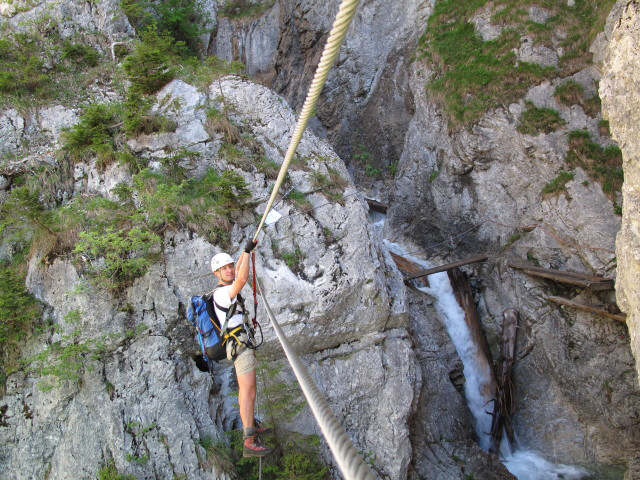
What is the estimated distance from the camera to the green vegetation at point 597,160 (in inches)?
371

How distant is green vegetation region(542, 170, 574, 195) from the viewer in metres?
10.1

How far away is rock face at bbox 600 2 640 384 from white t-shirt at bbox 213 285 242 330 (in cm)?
493

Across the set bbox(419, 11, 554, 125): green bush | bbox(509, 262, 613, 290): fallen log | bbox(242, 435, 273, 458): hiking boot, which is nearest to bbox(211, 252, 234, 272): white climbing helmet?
bbox(242, 435, 273, 458): hiking boot

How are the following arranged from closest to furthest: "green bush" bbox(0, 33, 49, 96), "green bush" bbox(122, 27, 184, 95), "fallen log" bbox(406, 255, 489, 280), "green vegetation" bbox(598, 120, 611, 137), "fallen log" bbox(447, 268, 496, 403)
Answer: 1. "green bush" bbox(122, 27, 184, 95)
2. "green bush" bbox(0, 33, 49, 96)
3. "fallen log" bbox(447, 268, 496, 403)
4. "green vegetation" bbox(598, 120, 611, 137)
5. "fallen log" bbox(406, 255, 489, 280)

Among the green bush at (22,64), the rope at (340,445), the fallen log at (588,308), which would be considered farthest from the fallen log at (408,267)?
the green bush at (22,64)

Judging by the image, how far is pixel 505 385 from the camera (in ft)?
32.1

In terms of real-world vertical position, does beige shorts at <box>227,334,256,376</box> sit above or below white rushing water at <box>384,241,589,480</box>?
above

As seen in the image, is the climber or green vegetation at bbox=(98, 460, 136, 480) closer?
the climber

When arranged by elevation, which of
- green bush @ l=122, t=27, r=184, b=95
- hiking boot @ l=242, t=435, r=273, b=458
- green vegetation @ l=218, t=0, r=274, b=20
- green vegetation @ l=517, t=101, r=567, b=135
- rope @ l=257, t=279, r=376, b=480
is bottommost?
hiking boot @ l=242, t=435, r=273, b=458

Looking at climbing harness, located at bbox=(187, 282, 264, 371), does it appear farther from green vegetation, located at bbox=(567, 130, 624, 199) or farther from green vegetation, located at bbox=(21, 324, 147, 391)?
green vegetation, located at bbox=(567, 130, 624, 199)

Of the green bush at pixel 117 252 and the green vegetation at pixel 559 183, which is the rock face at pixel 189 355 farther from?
the green vegetation at pixel 559 183

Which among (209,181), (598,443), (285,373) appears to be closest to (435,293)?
(598,443)

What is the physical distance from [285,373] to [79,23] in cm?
1062

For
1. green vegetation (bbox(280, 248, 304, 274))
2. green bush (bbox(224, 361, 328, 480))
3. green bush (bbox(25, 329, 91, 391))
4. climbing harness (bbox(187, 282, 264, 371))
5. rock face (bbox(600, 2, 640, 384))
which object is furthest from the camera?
green vegetation (bbox(280, 248, 304, 274))
